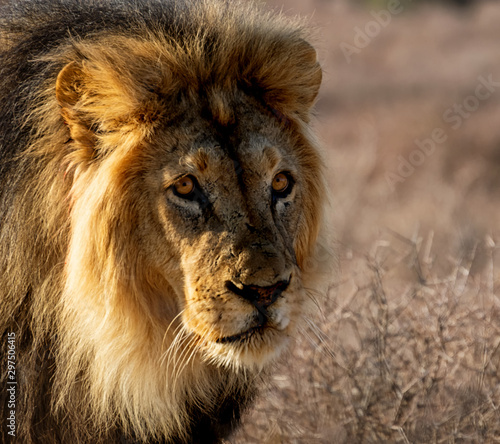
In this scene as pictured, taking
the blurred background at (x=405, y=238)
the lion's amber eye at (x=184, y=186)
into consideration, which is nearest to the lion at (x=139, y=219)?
the lion's amber eye at (x=184, y=186)

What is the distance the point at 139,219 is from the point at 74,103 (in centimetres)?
55

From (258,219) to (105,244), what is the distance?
0.64 metres

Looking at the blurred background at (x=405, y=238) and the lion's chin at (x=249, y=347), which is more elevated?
the lion's chin at (x=249, y=347)

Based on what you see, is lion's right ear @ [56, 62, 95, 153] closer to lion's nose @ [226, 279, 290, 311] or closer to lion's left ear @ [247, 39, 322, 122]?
lion's left ear @ [247, 39, 322, 122]

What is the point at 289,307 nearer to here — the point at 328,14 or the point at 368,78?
the point at 368,78

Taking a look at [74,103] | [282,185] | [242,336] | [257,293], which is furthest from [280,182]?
[74,103]

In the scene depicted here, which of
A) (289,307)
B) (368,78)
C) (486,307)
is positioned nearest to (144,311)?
(289,307)

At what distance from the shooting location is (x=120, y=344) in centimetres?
337

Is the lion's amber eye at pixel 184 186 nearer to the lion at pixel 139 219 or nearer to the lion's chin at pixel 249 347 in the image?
the lion at pixel 139 219

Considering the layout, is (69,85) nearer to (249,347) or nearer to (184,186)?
(184,186)

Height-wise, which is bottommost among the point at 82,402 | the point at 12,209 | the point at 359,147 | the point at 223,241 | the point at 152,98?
the point at 359,147

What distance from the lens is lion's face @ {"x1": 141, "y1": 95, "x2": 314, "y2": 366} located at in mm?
3135

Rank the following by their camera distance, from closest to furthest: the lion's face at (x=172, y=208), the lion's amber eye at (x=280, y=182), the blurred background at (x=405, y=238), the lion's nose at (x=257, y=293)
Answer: the lion's nose at (x=257, y=293), the lion's face at (x=172, y=208), the lion's amber eye at (x=280, y=182), the blurred background at (x=405, y=238)

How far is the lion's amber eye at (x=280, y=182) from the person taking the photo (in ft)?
11.3
